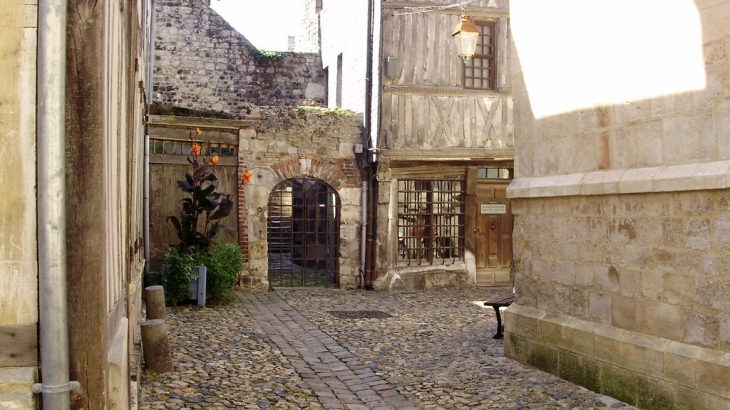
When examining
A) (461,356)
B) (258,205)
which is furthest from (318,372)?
(258,205)

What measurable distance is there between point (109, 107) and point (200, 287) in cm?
742

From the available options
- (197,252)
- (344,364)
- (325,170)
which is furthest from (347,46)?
(344,364)

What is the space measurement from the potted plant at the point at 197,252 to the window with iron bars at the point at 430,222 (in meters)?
3.40

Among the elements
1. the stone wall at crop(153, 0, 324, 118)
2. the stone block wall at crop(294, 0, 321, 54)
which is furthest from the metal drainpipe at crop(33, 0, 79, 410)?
the stone block wall at crop(294, 0, 321, 54)

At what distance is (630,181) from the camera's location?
5660 mm

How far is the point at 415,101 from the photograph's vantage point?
12641mm

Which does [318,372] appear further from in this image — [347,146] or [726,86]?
[347,146]

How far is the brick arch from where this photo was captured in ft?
41.9

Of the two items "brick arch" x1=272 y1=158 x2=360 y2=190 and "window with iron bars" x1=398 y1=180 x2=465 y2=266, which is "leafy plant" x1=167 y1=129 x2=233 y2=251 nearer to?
"brick arch" x1=272 y1=158 x2=360 y2=190

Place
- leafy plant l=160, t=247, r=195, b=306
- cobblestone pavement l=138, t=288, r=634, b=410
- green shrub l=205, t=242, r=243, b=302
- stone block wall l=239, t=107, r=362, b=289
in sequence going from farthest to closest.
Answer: stone block wall l=239, t=107, r=362, b=289 < green shrub l=205, t=242, r=243, b=302 < leafy plant l=160, t=247, r=195, b=306 < cobblestone pavement l=138, t=288, r=634, b=410

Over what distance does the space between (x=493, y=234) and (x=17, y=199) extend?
12.1 m

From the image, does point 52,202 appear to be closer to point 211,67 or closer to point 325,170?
point 325,170

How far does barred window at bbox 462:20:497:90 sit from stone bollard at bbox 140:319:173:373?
27.3 ft

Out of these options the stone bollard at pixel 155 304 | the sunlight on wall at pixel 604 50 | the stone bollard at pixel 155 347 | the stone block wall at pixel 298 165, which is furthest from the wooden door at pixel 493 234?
the stone bollard at pixel 155 347
